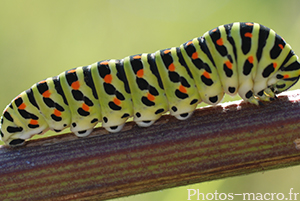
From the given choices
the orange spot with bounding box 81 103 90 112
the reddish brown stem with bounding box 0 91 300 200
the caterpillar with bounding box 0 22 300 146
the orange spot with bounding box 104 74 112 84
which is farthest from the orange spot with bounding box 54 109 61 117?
the orange spot with bounding box 104 74 112 84

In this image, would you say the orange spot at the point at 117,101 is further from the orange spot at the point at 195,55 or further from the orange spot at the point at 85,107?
the orange spot at the point at 195,55

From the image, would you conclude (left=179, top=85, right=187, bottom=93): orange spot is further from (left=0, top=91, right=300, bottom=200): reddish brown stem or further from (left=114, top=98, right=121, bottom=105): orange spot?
(left=114, top=98, right=121, bottom=105): orange spot

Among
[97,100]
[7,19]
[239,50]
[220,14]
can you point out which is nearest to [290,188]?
[220,14]

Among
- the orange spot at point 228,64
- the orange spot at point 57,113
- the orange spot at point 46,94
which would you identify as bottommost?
the orange spot at point 57,113

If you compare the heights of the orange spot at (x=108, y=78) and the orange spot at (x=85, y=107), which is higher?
the orange spot at (x=108, y=78)

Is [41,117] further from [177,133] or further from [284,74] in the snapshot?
[284,74]

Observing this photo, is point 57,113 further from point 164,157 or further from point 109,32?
point 109,32

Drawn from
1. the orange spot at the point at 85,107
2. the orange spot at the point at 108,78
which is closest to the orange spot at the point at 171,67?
the orange spot at the point at 108,78
